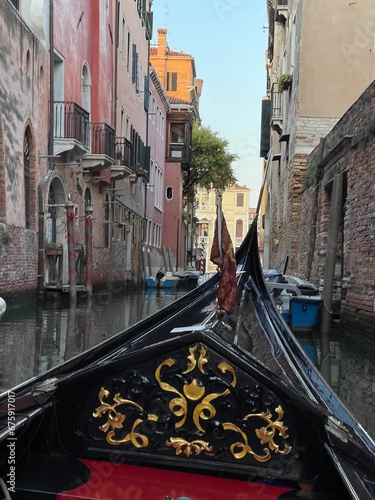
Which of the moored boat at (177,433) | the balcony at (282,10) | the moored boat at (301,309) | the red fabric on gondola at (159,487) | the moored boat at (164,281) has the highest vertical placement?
the balcony at (282,10)

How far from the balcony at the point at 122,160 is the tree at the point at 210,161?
1431 centimetres

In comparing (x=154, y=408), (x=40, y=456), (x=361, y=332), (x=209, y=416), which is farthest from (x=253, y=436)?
(x=361, y=332)

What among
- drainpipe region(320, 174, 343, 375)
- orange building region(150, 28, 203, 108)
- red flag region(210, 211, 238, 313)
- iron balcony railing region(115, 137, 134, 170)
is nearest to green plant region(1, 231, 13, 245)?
drainpipe region(320, 174, 343, 375)

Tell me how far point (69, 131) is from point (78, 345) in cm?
530

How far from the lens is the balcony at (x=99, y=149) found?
37.2 ft

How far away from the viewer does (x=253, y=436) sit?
59.9 inches

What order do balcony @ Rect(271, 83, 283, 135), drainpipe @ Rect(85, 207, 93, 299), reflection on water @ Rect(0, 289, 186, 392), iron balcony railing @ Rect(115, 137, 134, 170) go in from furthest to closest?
1. balcony @ Rect(271, 83, 283, 135)
2. iron balcony railing @ Rect(115, 137, 134, 170)
3. drainpipe @ Rect(85, 207, 93, 299)
4. reflection on water @ Rect(0, 289, 186, 392)

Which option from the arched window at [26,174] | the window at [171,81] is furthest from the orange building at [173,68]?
the arched window at [26,174]

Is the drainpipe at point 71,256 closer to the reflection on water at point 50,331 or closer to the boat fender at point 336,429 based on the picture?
the reflection on water at point 50,331

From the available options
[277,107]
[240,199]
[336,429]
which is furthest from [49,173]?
[240,199]

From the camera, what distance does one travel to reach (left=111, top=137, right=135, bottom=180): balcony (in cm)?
1353

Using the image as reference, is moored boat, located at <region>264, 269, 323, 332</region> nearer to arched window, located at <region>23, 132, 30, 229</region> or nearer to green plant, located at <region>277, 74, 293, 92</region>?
arched window, located at <region>23, 132, 30, 229</region>

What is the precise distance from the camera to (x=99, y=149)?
11781mm

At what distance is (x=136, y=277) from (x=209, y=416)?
16.6 metres
